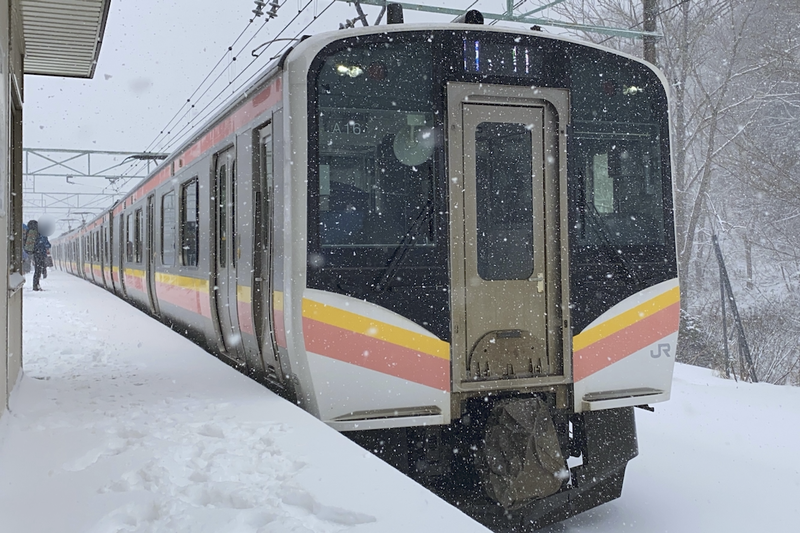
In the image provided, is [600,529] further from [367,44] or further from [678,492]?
[367,44]

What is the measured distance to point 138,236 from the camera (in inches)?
Result: 515

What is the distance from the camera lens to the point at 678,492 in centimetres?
616

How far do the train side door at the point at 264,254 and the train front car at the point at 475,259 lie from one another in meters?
0.51

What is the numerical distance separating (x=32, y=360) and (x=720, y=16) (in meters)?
18.4

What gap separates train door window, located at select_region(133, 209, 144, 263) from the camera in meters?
12.7

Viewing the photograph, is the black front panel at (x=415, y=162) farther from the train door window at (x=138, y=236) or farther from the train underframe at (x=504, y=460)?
the train door window at (x=138, y=236)

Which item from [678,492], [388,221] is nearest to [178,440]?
[388,221]

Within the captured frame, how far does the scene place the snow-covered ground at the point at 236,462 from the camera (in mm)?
2914

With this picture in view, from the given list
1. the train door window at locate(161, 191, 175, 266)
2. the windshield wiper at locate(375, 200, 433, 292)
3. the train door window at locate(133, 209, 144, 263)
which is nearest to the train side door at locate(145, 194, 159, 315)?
the train door window at locate(161, 191, 175, 266)

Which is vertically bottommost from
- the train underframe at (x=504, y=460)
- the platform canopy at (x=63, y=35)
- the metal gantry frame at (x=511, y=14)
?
the train underframe at (x=504, y=460)

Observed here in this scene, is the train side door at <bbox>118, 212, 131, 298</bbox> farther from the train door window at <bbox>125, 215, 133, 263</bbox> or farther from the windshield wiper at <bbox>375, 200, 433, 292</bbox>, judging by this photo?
the windshield wiper at <bbox>375, 200, 433, 292</bbox>

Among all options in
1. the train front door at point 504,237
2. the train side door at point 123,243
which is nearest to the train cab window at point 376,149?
the train front door at point 504,237

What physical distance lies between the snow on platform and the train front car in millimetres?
646

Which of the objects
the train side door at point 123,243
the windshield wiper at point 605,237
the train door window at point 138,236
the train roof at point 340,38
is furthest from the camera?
the train side door at point 123,243
